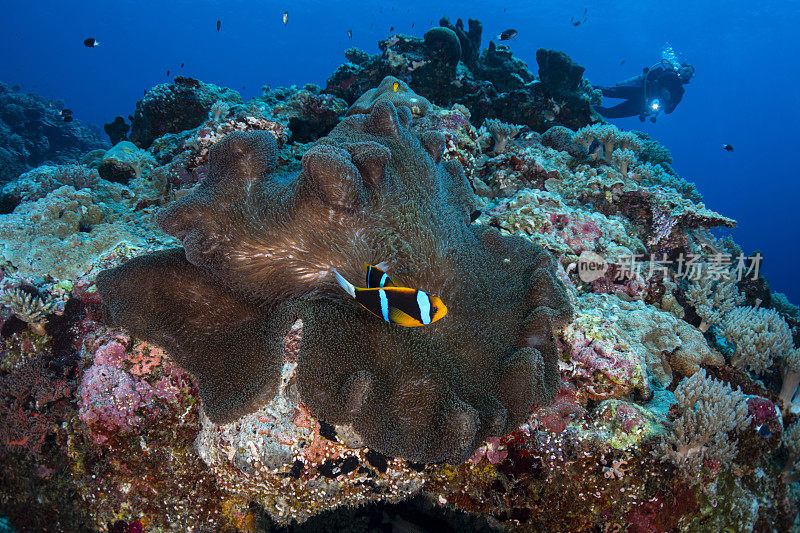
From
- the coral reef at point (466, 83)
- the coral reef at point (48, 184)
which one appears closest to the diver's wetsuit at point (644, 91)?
the coral reef at point (466, 83)

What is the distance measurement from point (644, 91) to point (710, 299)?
19291 mm

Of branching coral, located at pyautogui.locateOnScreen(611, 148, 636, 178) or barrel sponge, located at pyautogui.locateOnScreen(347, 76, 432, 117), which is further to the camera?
branching coral, located at pyautogui.locateOnScreen(611, 148, 636, 178)

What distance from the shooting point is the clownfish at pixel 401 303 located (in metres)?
1.67

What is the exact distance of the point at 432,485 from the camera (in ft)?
9.43

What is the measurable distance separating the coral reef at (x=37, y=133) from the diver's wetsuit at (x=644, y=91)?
26609 mm

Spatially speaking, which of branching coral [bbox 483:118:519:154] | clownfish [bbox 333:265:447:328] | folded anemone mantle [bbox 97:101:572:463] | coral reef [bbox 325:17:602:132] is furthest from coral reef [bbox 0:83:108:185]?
clownfish [bbox 333:265:447:328]

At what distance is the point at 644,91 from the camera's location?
18906 mm

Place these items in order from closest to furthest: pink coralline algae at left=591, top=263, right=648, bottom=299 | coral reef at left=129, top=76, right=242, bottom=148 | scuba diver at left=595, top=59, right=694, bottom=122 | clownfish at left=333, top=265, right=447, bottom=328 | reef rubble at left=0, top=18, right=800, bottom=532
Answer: clownfish at left=333, top=265, right=447, bottom=328 < reef rubble at left=0, top=18, right=800, bottom=532 < pink coralline algae at left=591, top=263, right=648, bottom=299 < coral reef at left=129, top=76, right=242, bottom=148 < scuba diver at left=595, top=59, right=694, bottom=122

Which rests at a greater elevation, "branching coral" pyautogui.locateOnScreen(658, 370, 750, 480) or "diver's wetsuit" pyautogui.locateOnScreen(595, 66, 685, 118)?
"diver's wetsuit" pyautogui.locateOnScreen(595, 66, 685, 118)

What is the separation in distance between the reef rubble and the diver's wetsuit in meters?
18.8

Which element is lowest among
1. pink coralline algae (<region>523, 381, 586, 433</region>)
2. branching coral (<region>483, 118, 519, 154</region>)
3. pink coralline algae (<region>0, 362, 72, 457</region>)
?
pink coralline algae (<region>0, 362, 72, 457</region>)

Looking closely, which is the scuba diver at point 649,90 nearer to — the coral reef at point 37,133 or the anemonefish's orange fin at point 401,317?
the anemonefish's orange fin at point 401,317

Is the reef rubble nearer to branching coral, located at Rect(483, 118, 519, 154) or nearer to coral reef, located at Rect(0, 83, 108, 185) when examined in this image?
branching coral, located at Rect(483, 118, 519, 154)

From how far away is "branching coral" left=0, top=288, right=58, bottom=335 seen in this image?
3.36 meters
